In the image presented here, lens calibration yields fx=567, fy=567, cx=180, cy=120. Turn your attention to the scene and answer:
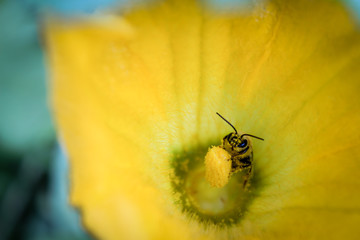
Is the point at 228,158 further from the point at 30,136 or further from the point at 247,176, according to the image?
the point at 30,136

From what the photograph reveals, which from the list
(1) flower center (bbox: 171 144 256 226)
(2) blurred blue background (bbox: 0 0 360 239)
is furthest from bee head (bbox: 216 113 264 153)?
(2) blurred blue background (bbox: 0 0 360 239)

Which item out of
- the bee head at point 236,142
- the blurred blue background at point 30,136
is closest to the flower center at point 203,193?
the bee head at point 236,142

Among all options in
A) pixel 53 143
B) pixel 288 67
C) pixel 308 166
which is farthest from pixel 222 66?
pixel 53 143

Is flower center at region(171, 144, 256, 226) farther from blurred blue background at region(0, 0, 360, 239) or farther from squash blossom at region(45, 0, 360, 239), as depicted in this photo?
blurred blue background at region(0, 0, 360, 239)

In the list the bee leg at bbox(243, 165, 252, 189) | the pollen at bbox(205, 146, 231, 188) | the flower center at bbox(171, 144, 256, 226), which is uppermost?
the pollen at bbox(205, 146, 231, 188)

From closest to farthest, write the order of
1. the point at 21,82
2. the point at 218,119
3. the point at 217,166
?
the point at 21,82
the point at 217,166
the point at 218,119

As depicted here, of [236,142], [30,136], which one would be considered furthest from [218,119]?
[30,136]

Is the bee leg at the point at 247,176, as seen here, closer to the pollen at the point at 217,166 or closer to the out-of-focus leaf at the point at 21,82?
the pollen at the point at 217,166

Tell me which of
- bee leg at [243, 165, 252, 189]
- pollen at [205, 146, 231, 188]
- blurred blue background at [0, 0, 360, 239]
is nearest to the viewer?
blurred blue background at [0, 0, 360, 239]
